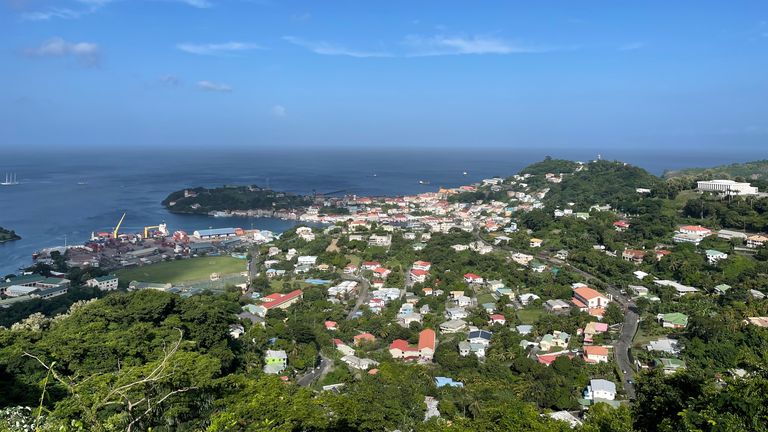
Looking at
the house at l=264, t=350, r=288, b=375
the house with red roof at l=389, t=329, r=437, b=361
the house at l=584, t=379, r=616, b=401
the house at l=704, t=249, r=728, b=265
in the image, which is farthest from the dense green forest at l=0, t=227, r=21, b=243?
the house at l=704, t=249, r=728, b=265

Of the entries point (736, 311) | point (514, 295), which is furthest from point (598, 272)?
point (736, 311)

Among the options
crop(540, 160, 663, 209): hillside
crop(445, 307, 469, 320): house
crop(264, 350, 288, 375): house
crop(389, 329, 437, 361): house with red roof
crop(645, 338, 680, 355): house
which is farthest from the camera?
crop(540, 160, 663, 209): hillside

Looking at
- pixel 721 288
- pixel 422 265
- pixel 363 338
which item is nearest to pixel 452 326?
pixel 363 338

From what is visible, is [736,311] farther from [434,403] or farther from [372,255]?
[372,255]

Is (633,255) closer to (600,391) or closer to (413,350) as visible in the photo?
(600,391)

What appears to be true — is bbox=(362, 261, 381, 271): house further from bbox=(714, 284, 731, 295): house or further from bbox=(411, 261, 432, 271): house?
bbox=(714, 284, 731, 295): house

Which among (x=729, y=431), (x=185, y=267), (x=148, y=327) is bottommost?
(x=185, y=267)

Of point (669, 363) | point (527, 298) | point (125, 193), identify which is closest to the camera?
point (669, 363)
